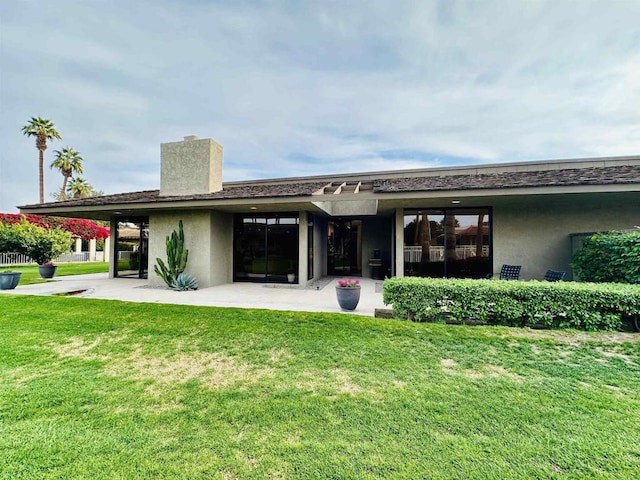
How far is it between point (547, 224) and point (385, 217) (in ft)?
22.1

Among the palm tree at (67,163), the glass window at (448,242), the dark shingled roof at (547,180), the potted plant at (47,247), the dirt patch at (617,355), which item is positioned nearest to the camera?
the dirt patch at (617,355)

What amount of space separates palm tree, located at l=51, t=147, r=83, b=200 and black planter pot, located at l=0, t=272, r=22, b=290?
116 ft

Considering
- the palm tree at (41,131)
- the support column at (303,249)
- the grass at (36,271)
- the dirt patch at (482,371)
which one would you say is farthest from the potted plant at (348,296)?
the palm tree at (41,131)

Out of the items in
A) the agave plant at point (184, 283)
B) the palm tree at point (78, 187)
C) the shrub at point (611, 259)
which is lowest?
the agave plant at point (184, 283)

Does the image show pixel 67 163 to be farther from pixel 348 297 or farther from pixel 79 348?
pixel 348 297

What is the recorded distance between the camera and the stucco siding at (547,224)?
893 centimetres

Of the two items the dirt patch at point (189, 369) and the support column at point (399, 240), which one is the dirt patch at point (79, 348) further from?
the support column at point (399, 240)

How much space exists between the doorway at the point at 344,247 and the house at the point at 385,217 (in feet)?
0.25

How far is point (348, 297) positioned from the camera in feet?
22.9

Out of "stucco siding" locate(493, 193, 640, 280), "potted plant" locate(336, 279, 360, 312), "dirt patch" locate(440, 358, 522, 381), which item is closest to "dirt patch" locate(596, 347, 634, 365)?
"dirt patch" locate(440, 358, 522, 381)

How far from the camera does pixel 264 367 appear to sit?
3928 millimetres

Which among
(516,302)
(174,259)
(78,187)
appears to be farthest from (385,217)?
(78,187)

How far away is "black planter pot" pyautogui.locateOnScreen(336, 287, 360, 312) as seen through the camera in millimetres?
6961

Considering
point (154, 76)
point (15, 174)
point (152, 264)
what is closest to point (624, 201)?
point (152, 264)
